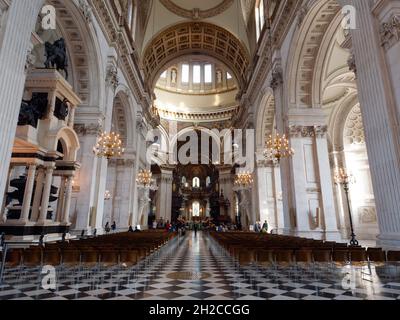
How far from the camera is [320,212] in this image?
12.1 metres

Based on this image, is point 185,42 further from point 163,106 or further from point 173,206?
point 173,206

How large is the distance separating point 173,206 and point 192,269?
2997 centimetres

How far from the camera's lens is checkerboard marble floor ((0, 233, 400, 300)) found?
4160mm

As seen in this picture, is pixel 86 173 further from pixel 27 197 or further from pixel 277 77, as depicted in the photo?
pixel 277 77

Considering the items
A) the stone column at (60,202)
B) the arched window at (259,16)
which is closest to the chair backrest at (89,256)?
the stone column at (60,202)

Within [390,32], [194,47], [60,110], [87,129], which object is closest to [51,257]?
[60,110]

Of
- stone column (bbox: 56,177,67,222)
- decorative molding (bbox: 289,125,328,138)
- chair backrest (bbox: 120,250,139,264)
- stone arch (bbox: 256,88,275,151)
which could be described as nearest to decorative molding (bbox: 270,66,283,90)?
decorative molding (bbox: 289,125,328,138)

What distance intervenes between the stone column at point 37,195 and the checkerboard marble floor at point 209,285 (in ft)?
11.2

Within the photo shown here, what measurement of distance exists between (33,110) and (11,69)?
3.01m

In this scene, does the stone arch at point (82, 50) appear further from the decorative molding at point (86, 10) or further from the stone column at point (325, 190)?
the stone column at point (325, 190)

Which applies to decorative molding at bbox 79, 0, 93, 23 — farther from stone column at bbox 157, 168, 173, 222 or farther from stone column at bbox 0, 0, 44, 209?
stone column at bbox 157, 168, 173, 222

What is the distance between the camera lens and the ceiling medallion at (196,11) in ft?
75.4

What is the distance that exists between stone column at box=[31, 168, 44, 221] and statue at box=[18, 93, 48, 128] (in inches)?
70.7

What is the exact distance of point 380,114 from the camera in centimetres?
642
